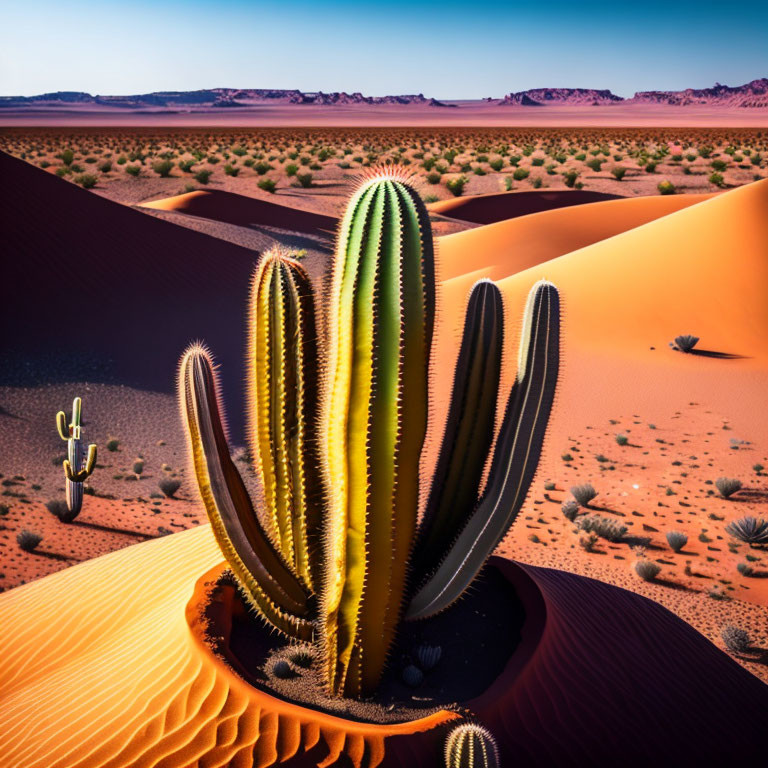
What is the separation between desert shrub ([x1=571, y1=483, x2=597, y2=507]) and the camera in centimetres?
888

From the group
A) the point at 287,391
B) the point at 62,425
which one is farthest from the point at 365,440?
the point at 62,425

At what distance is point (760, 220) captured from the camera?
54.6ft

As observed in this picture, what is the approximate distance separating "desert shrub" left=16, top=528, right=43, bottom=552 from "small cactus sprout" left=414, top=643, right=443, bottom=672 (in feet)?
19.3

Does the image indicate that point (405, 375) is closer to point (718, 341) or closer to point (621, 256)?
point (718, 341)

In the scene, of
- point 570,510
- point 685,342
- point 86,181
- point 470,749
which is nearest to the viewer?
point 470,749

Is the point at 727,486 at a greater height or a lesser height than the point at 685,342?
lesser

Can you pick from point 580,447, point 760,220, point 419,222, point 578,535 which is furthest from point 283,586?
point 760,220

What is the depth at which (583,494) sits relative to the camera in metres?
8.88

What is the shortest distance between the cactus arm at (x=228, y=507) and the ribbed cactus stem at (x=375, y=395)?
0.55 metres

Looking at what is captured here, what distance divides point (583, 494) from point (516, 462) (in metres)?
4.94

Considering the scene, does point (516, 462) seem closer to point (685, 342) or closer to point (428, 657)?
point (428, 657)

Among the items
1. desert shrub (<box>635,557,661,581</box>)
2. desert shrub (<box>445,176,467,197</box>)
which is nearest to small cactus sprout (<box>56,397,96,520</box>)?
desert shrub (<box>635,557,661,581</box>)

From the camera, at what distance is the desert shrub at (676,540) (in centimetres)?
777

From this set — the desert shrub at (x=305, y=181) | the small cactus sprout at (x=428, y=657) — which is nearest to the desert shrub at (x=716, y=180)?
the desert shrub at (x=305, y=181)
